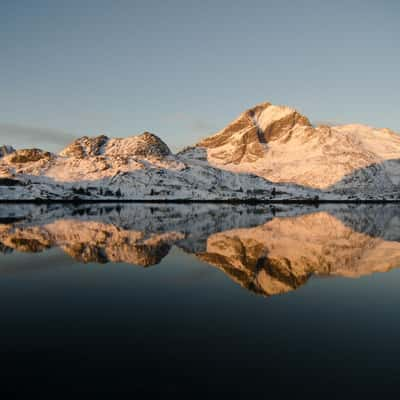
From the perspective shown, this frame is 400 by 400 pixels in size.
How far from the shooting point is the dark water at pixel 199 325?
13.6m

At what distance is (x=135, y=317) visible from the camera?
67.7 ft

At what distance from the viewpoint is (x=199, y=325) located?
763 inches

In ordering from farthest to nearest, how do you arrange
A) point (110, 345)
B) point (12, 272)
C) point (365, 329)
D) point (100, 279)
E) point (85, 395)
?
point (12, 272) < point (100, 279) < point (365, 329) < point (110, 345) < point (85, 395)

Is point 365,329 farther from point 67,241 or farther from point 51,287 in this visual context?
point 67,241

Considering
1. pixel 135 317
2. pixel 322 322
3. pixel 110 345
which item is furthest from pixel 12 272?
pixel 322 322

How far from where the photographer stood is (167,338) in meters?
17.5

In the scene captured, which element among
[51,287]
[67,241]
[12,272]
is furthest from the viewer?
[67,241]

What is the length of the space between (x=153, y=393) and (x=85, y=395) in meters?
2.29

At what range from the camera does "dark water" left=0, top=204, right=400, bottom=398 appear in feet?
44.5

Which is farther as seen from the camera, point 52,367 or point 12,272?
point 12,272

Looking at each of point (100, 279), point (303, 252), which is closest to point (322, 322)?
point (100, 279)

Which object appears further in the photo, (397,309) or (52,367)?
(397,309)

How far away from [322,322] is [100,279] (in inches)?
708

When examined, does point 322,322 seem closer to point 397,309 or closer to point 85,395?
point 397,309
